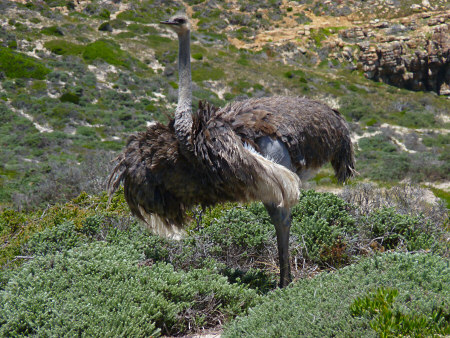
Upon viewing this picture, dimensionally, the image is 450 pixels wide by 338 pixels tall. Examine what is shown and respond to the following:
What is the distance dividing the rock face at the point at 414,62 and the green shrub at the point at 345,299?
3618cm

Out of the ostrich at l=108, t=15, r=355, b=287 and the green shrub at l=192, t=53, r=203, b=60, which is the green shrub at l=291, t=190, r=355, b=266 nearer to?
the ostrich at l=108, t=15, r=355, b=287

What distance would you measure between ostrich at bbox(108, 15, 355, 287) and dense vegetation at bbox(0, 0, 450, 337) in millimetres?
589

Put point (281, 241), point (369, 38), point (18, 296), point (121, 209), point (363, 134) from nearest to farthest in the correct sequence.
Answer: point (18, 296), point (281, 241), point (121, 209), point (363, 134), point (369, 38)

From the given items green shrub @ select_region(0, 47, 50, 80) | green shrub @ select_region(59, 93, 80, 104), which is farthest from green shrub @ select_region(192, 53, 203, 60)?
green shrub @ select_region(59, 93, 80, 104)

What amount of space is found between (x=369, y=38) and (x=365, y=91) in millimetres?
8984

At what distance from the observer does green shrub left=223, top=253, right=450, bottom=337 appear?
278cm

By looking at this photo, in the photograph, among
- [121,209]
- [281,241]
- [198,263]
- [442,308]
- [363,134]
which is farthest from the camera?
[363,134]

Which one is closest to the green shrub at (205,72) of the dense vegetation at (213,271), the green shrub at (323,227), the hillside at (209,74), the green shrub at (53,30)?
the hillside at (209,74)

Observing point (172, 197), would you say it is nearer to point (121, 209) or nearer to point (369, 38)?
point (121, 209)

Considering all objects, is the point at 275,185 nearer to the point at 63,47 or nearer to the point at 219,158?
the point at 219,158

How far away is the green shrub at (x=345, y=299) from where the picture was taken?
9.11 ft

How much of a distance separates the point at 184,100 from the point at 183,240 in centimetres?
186

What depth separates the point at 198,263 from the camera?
4.95 m

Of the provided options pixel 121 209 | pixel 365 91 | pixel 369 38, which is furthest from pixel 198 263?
pixel 369 38
